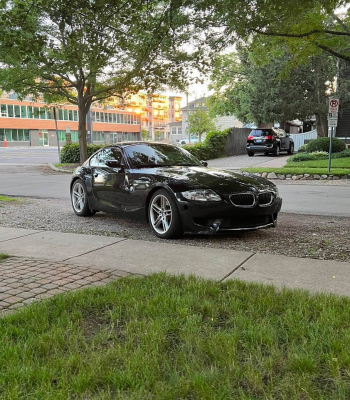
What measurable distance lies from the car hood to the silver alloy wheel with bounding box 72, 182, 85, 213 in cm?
226

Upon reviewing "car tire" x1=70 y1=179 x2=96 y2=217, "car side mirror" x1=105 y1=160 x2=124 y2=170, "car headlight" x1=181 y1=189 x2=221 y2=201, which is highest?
"car side mirror" x1=105 y1=160 x2=124 y2=170

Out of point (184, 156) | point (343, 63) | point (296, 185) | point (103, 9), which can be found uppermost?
point (343, 63)

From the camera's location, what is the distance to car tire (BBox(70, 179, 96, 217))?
8.49 metres

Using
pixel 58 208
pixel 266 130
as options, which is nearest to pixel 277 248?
pixel 58 208

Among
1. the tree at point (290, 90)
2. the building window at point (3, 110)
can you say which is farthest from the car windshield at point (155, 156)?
the building window at point (3, 110)

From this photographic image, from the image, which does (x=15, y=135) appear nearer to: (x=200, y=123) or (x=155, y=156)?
(x=200, y=123)

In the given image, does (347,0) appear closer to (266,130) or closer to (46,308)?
(46,308)

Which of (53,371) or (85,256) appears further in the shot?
(85,256)

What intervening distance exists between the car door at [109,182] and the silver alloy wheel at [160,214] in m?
0.83

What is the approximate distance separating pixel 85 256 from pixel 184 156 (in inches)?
120

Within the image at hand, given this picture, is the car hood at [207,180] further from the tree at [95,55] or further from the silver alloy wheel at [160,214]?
the tree at [95,55]

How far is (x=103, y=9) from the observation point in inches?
305

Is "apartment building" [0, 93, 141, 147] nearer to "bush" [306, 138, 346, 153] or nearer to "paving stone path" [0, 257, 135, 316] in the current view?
"bush" [306, 138, 346, 153]

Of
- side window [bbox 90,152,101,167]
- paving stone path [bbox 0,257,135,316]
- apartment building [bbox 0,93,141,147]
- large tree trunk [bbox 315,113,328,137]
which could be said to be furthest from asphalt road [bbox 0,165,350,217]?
apartment building [bbox 0,93,141,147]
